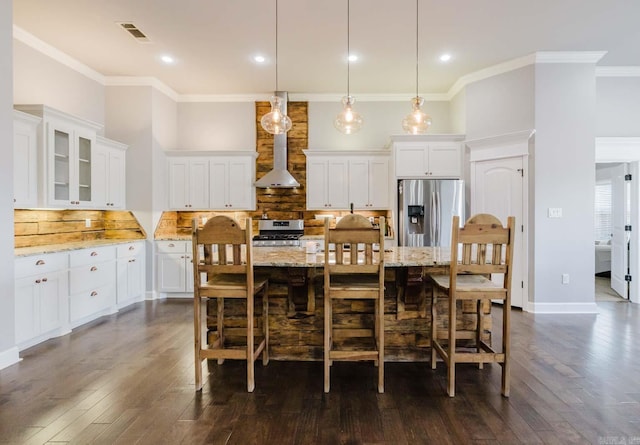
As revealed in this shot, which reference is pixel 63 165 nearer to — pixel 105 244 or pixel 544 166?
pixel 105 244

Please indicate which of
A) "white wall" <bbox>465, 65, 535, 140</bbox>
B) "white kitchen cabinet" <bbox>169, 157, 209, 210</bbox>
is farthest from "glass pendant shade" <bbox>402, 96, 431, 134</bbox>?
"white kitchen cabinet" <bbox>169, 157, 209, 210</bbox>

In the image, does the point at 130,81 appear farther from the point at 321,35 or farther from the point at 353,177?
the point at 353,177

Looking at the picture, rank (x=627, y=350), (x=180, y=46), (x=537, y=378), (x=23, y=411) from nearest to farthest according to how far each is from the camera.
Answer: (x=23, y=411) < (x=537, y=378) < (x=627, y=350) < (x=180, y=46)

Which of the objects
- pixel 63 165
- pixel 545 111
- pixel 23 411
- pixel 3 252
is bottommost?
pixel 23 411

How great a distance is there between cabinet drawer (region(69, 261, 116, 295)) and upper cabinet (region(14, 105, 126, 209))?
30.4 inches

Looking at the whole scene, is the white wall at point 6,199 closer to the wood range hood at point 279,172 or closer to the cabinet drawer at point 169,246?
the cabinet drawer at point 169,246

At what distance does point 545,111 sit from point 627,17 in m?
1.14

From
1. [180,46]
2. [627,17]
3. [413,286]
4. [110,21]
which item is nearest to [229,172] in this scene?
[180,46]

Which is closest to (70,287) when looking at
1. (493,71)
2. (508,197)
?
(508,197)

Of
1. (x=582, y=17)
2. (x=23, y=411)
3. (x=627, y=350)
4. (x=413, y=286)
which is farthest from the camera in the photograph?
(x=582, y=17)

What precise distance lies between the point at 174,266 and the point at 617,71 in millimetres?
7118

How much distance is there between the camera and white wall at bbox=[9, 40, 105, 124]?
3846 mm

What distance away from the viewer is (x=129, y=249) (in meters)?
4.74

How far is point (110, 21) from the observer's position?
3.61 m
